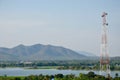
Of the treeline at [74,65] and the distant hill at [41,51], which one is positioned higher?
the distant hill at [41,51]

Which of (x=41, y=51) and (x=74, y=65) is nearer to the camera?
(x=74, y=65)

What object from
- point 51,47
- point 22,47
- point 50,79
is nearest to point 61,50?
point 51,47

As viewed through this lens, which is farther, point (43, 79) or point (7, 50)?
point (7, 50)

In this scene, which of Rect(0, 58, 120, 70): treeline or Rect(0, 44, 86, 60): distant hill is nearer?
Rect(0, 58, 120, 70): treeline

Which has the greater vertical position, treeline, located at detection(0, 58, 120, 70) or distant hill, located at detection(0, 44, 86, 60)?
distant hill, located at detection(0, 44, 86, 60)

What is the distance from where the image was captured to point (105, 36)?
510 inches

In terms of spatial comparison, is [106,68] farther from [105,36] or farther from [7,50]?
[7,50]

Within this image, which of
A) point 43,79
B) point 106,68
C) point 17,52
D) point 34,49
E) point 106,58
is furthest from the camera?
point 34,49

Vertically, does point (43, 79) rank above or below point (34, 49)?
below

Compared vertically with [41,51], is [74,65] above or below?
below

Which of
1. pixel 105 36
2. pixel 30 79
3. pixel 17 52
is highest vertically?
pixel 17 52

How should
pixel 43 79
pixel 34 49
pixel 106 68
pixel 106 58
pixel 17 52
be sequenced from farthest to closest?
1. pixel 34 49
2. pixel 17 52
3. pixel 43 79
4. pixel 106 68
5. pixel 106 58

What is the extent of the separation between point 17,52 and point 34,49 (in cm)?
965

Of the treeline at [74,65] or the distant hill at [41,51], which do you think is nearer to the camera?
the treeline at [74,65]
